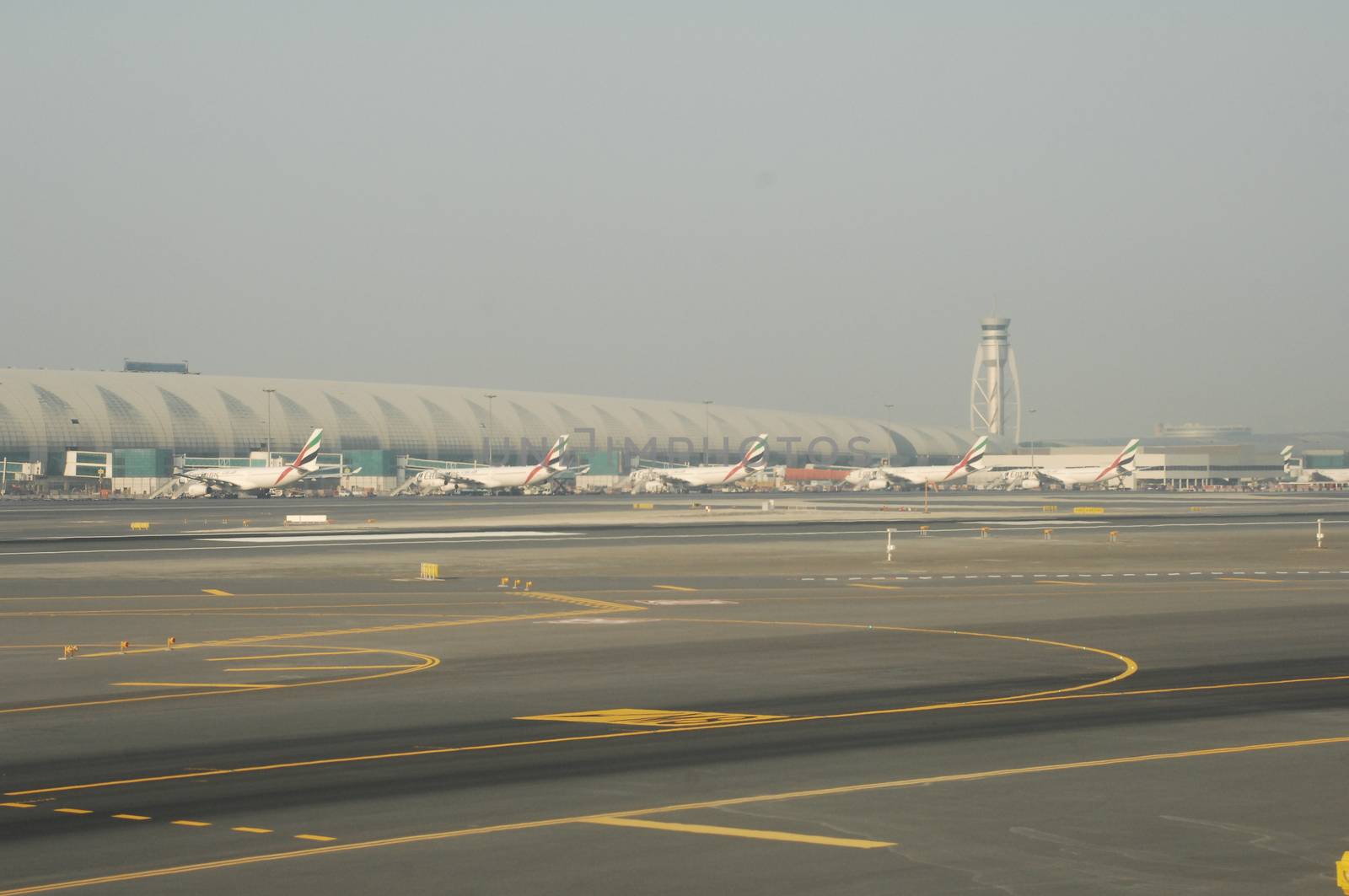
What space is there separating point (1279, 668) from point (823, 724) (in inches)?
372

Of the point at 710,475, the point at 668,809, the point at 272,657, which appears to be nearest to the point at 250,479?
the point at 710,475

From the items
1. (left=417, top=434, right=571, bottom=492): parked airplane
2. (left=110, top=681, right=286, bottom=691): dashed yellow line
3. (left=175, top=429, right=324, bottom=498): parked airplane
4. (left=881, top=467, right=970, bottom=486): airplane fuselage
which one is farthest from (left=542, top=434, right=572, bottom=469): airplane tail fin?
(left=110, top=681, right=286, bottom=691): dashed yellow line

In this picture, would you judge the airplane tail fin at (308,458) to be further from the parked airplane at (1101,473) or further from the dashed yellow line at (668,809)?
the dashed yellow line at (668,809)

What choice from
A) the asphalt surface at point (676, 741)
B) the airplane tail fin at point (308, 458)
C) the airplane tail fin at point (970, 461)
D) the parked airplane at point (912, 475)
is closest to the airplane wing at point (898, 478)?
the parked airplane at point (912, 475)

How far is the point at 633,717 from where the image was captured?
748 inches

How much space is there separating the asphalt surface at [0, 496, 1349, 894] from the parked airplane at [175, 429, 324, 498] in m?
108

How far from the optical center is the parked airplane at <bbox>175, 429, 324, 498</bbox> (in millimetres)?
146125

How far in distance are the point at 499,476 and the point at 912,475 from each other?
5610 cm

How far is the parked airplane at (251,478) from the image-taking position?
479 feet

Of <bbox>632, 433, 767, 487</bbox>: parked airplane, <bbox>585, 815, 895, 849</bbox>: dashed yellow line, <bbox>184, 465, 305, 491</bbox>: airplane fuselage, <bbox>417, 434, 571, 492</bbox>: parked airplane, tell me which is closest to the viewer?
<bbox>585, 815, 895, 849</bbox>: dashed yellow line

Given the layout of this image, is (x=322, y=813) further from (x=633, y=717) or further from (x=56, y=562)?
(x=56, y=562)

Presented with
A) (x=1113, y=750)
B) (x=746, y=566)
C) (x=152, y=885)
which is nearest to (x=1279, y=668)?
(x=1113, y=750)

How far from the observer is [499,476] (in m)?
170

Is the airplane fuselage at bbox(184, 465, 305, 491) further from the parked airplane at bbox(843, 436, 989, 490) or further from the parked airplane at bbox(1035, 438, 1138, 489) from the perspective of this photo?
the parked airplane at bbox(1035, 438, 1138, 489)
